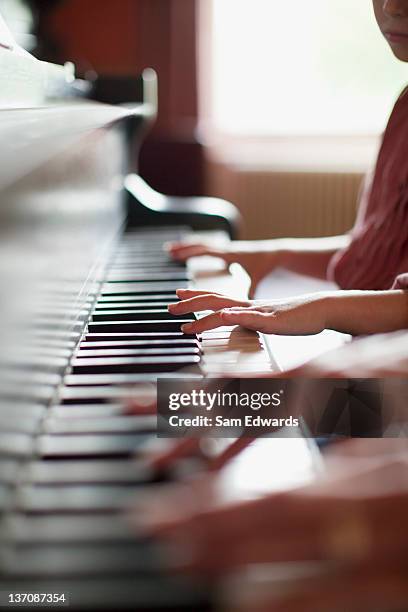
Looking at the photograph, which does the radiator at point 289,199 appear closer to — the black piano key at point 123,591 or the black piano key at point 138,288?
the black piano key at point 138,288

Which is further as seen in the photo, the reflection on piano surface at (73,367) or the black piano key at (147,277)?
the black piano key at (147,277)

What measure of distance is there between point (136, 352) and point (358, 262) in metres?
0.56

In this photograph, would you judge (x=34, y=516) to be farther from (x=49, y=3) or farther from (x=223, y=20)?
(x=223, y=20)

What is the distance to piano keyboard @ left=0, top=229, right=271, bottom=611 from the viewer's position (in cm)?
51

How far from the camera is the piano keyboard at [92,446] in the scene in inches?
20.2

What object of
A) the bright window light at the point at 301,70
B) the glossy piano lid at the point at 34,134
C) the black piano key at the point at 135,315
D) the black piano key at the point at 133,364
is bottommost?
the bright window light at the point at 301,70

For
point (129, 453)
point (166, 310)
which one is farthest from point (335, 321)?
point (129, 453)

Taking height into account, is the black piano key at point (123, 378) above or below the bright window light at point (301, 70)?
above

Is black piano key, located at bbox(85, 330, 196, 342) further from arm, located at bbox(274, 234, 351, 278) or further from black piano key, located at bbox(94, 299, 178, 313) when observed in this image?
arm, located at bbox(274, 234, 351, 278)

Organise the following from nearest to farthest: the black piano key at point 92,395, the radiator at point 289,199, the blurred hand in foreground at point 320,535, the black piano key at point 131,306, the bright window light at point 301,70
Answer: the blurred hand in foreground at point 320,535 < the black piano key at point 92,395 < the black piano key at point 131,306 < the radiator at point 289,199 < the bright window light at point 301,70

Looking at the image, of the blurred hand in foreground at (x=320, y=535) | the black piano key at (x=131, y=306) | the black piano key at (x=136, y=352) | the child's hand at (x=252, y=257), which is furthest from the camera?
the child's hand at (x=252, y=257)

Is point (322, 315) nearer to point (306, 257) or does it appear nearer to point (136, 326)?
point (136, 326)

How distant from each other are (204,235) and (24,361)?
1311mm

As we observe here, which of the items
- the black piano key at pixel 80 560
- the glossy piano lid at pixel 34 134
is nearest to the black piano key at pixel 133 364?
the glossy piano lid at pixel 34 134
